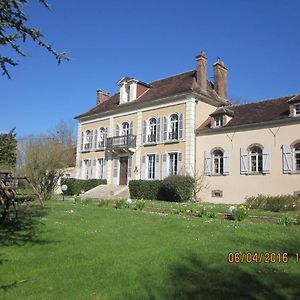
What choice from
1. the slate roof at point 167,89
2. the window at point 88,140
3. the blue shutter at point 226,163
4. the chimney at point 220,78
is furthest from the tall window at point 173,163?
the window at point 88,140

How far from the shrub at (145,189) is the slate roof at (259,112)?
4839 mm

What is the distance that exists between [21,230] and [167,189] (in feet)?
52.9

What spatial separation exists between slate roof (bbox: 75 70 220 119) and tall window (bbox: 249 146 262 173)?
624cm

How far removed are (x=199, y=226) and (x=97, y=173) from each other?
24.7m

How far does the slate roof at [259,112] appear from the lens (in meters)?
22.1

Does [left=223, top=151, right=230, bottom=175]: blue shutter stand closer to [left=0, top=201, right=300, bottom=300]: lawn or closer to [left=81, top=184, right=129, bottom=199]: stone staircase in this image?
[left=81, top=184, right=129, bottom=199]: stone staircase

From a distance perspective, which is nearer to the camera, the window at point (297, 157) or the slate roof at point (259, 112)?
the window at point (297, 157)

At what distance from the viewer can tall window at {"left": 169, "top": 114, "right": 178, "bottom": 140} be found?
26938mm

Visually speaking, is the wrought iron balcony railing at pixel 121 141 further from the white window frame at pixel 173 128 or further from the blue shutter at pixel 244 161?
the blue shutter at pixel 244 161

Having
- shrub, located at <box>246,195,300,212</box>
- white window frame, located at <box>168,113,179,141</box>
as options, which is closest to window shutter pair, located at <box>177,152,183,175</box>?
white window frame, located at <box>168,113,179,141</box>

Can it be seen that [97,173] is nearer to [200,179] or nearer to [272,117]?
[200,179]

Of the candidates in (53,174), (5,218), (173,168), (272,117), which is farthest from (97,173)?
(5,218)

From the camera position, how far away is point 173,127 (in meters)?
27.3

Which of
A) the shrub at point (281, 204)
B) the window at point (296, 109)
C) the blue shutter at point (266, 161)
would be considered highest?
the window at point (296, 109)
